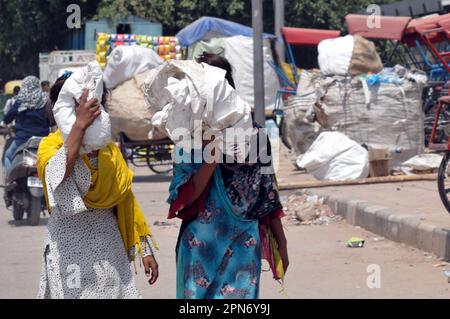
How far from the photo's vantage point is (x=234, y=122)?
163 inches

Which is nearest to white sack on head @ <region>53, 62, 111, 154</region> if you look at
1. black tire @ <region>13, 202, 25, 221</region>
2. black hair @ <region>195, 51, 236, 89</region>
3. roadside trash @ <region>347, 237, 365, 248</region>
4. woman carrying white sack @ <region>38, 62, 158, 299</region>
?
woman carrying white sack @ <region>38, 62, 158, 299</region>

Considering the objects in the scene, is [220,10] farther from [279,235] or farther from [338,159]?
[279,235]

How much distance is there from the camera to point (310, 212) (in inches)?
420

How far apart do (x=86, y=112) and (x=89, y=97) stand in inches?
3.0

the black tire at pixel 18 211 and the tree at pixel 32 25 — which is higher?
the tree at pixel 32 25

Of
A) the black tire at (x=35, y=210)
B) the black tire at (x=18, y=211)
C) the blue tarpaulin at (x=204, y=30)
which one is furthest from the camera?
the blue tarpaulin at (x=204, y=30)

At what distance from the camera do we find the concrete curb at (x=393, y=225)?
25.9 ft

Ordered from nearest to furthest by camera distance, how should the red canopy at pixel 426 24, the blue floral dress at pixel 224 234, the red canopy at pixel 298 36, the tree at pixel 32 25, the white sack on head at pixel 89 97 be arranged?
1. the white sack on head at pixel 89 97
2. the blue floral dress at pixel 224 234
3. the red canopy at pixel 426 24
4. the red canopy at pixel 298 36
5. the tree at pixel 32 25

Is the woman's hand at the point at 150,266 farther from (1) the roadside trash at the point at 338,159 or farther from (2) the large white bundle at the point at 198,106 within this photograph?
(1) the roadside trash at the point at 338,159

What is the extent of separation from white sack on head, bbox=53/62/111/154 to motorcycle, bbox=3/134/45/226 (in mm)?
6399

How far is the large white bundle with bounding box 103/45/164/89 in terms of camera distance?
15000 mm

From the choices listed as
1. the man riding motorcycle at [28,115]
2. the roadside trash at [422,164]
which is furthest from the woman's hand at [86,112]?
the roadside trash at [422,164]

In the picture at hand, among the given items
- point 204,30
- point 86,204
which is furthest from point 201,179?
point 204,30
